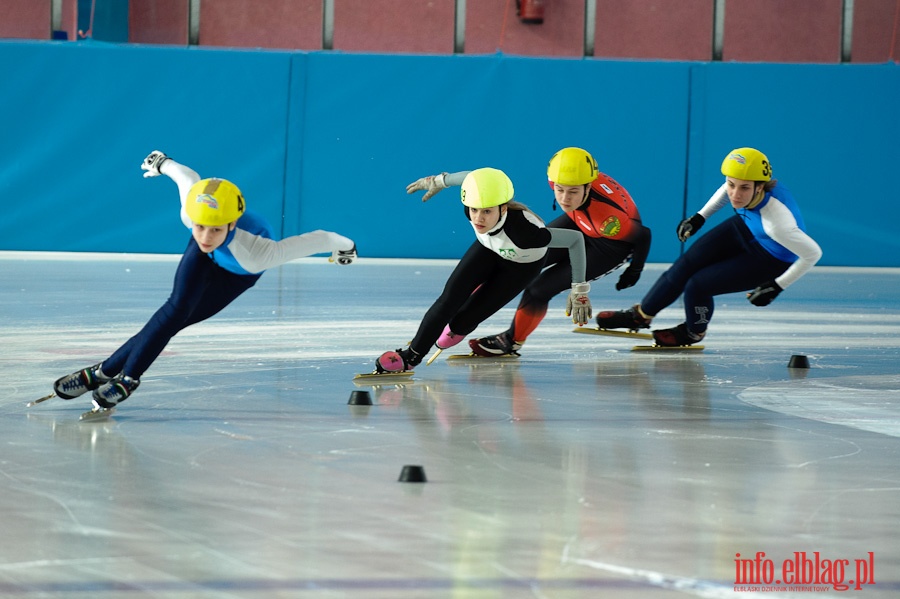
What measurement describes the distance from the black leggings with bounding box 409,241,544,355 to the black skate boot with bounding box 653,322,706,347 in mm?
1125

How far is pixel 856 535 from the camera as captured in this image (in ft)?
9.89

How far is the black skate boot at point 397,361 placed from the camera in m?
5.41

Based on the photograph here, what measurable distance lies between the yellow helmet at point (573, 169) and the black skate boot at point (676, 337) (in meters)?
0.99

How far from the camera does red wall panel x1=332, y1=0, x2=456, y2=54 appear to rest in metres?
14.6

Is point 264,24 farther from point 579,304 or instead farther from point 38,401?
point 38,401

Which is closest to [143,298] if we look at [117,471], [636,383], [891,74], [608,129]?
[636,383]

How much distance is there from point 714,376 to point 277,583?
142 inches

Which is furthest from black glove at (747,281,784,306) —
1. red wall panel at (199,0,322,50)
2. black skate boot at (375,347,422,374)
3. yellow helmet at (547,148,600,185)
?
red wall panel at (199,0,322,50)

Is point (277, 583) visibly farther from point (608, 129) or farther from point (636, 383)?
point (608, 129)

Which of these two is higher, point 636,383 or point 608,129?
point 608,129

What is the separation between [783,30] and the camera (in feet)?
48.4

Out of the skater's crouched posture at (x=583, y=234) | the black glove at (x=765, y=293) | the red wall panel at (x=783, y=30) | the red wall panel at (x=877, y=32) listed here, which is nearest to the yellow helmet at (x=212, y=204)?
the skater's crouched posture at (x=583, y=234)

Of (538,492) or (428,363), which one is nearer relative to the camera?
(538,492)

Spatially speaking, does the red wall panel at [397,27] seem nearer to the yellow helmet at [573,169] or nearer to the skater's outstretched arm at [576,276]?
the yellow helmet at [573,169]
